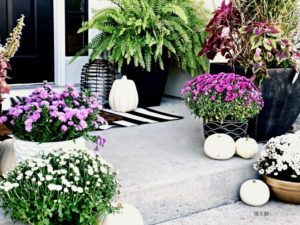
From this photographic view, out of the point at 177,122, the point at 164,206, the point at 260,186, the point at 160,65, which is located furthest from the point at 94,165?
the point at 160,65

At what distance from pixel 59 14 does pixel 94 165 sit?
8.64 ft

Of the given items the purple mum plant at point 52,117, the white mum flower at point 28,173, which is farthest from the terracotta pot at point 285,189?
the white mum flower at point 28,173

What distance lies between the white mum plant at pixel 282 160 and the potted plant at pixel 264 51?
431 mm

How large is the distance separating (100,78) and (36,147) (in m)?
2.04

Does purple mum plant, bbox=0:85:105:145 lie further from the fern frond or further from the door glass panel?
the door glass panel

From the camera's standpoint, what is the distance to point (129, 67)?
4.15 meters

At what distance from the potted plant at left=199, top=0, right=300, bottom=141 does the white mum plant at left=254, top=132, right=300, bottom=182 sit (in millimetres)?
431

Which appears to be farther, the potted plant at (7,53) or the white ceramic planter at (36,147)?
the potted plant at (7,53)

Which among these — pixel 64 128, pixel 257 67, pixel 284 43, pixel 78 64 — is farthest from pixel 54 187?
pixel 78 64

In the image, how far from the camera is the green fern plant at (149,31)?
3.94 meters

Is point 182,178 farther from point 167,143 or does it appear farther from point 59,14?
point 59,14

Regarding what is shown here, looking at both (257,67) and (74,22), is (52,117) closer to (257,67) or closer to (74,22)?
(257,67)

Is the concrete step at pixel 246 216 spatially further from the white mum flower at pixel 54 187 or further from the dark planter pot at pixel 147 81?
the dark planter pot at pixel 147 81

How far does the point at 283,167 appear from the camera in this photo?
2738 millimetres
